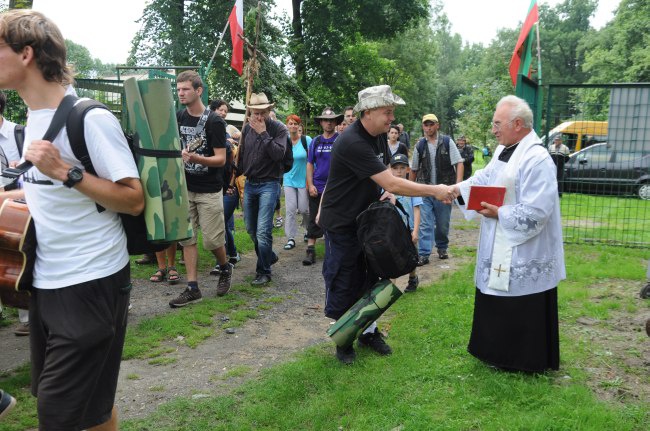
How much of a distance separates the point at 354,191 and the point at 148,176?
2221 millimetres

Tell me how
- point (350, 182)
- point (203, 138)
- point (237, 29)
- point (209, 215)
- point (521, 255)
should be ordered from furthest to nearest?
1. point (237, 29)
2. point (209, 215)
3. point (203, 138)
4. point (350, 182)
5. point (521, 255)

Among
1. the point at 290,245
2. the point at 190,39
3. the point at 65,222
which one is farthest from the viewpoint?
the point at 190,39

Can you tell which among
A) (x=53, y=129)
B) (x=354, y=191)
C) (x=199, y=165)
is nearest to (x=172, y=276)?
(x=199, y=165)

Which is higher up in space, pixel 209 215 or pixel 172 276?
pixel 209 215

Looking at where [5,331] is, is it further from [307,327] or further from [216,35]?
[216,35]

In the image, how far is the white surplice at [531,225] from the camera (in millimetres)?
3915

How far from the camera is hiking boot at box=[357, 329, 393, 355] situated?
475 cm

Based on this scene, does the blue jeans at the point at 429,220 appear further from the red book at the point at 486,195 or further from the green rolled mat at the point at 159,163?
the green rolled mat at the point at 159,163

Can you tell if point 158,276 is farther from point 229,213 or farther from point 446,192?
point 446,192

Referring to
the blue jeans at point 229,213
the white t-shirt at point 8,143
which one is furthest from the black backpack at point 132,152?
the blue jeans at point 229,213

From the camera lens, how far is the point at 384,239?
13.7ft

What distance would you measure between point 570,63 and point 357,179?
71.9 meters

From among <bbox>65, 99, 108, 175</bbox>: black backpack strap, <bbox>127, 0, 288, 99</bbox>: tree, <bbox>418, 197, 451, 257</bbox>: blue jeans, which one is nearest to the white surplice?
<bbox>65, 99, 108, 175</bbox>: black backpack strap

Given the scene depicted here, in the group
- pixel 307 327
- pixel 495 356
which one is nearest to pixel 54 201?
pixel 495 356
